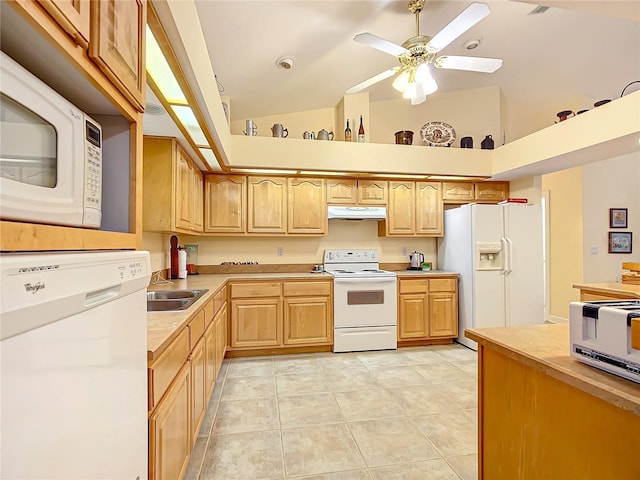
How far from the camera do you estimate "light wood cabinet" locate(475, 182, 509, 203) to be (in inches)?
172

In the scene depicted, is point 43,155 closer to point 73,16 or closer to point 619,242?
point 73,16

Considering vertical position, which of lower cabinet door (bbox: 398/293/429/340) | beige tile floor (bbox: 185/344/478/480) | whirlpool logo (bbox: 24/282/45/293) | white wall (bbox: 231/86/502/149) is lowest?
beige tile floor (bbox: 185/344/478/480)

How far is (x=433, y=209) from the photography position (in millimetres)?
4250

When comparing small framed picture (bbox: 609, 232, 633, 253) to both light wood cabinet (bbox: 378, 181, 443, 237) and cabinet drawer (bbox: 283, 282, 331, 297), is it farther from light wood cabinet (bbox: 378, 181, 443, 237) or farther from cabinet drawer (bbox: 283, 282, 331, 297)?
cabinet drawer (bbox: 283, 282, 331, 297)

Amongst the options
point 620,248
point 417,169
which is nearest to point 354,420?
point 417,169

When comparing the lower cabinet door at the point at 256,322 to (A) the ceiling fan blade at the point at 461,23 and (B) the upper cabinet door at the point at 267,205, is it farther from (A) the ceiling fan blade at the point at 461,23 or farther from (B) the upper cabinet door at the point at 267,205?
(A) the ceiling fan blade at the point at 461,23

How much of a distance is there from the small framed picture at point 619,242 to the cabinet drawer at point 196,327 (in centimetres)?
591

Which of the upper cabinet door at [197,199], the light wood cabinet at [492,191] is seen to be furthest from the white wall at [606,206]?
the upper cabinet door at [197,199]

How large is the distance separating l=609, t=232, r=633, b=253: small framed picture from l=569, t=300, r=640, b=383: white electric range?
5.11m

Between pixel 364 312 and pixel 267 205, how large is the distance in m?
1.70

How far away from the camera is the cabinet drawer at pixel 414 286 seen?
153 inches

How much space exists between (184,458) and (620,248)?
6304mm

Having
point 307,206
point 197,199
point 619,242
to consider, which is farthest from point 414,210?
point 619,242

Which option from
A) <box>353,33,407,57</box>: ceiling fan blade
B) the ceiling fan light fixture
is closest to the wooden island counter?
<box>353,33,407,57</box>: ceiling fan blade
